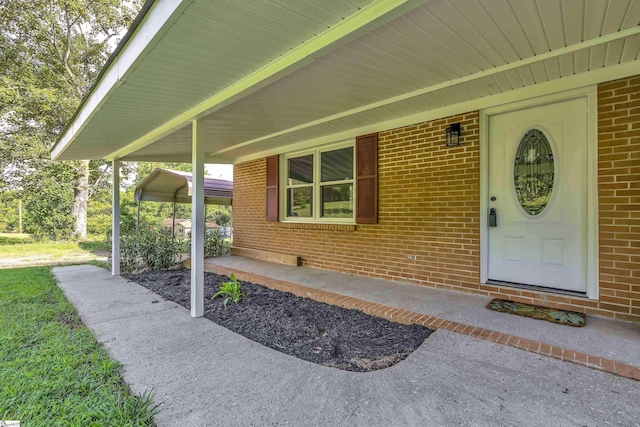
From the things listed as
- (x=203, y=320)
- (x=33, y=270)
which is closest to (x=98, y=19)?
(x=33, y=270)

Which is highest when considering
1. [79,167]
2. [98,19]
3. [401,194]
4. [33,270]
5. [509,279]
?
[98,19]

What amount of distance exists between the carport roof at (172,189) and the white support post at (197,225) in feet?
12.7

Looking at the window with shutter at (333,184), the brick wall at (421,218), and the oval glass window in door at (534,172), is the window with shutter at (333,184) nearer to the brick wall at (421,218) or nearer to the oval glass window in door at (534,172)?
the brick wall at (421,218)

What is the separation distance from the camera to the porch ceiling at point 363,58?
1.84 metres

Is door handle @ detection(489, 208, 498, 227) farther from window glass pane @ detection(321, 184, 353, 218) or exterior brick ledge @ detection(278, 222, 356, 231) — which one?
window glass pane @ detection(321, 184, 353, 218)

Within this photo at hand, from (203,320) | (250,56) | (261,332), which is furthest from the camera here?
(203,320)

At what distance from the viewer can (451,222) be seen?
3.69 m

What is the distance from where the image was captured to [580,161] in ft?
9.62

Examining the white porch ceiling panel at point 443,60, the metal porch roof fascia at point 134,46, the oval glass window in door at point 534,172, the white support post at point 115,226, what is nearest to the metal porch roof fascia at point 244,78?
the metal porch roof fascia at point 134,46

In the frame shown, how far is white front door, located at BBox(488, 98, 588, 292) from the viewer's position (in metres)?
2.96

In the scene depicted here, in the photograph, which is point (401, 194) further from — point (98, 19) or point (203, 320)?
point (98, 19)

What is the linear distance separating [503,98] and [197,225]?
3672 mm

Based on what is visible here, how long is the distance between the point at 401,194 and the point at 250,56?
2.75m

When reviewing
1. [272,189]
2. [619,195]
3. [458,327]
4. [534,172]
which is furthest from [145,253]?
[619,195]
